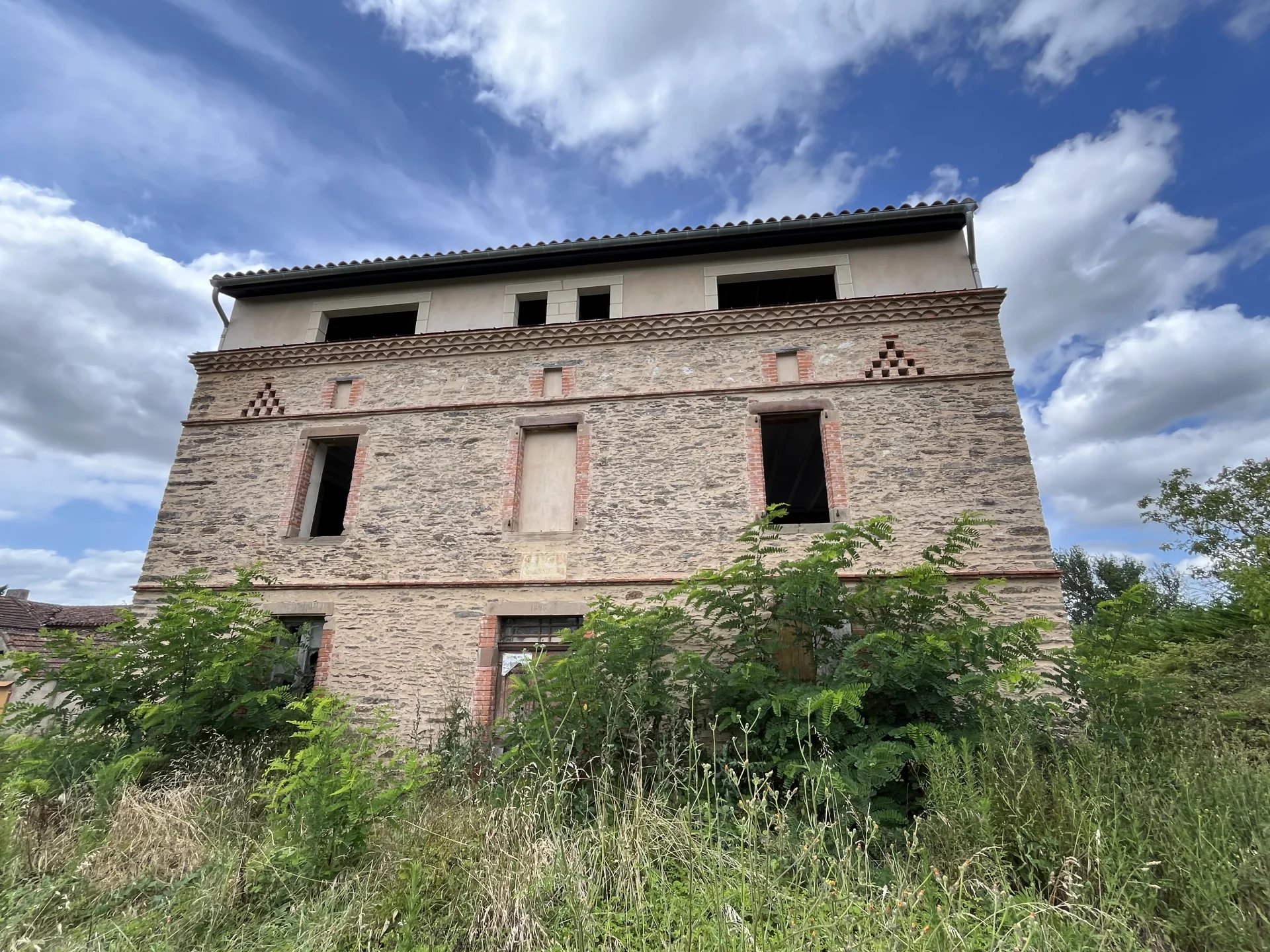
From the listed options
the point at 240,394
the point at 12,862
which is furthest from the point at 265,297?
the point at 12,862

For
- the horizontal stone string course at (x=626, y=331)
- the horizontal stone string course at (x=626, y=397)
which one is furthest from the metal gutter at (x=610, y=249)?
the horizontal stone string course at (x=626, y=397)

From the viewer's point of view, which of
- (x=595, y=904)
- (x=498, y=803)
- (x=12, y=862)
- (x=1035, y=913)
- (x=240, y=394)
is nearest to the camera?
(x=1035, y=913)

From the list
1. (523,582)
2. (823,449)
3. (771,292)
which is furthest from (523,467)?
(771,292)

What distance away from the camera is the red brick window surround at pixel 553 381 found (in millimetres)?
9000

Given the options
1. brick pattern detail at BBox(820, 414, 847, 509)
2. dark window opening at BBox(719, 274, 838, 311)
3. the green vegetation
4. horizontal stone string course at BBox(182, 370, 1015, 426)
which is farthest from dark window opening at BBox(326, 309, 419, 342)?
brick pattern detail at BBox(820, 414, 847, 509)

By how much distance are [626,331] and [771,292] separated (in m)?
2.69

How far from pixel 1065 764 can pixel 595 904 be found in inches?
140

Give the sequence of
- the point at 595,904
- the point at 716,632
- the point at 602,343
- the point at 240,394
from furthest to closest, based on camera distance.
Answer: the point at 240,394 → the point at 602,343 → the point at 716,632 → the point at 595,904

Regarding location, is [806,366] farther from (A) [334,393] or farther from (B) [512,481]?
(A) [334,393]

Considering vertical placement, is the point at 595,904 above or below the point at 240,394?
below

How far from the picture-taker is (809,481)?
12273mm

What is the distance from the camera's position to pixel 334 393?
9.62 meters

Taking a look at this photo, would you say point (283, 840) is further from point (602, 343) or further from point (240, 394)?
point (240, 394)

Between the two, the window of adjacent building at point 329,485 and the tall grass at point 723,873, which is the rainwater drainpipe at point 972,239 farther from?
the window of adjacent building at point 329,485
